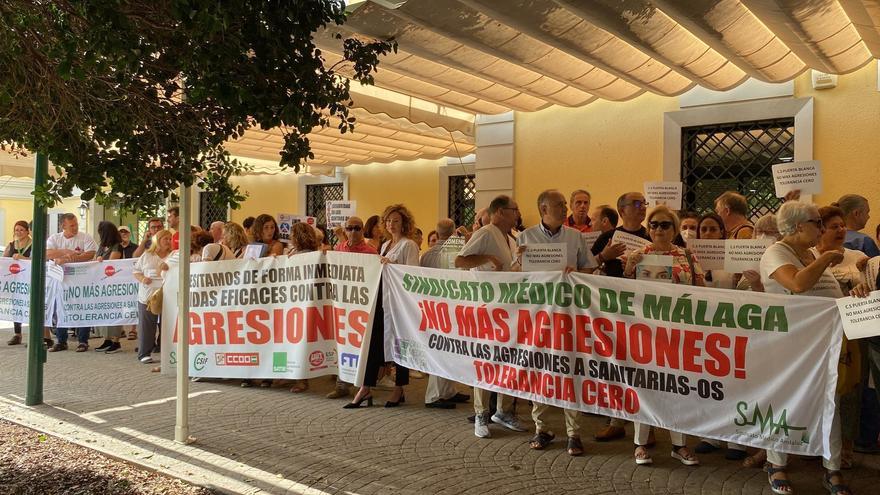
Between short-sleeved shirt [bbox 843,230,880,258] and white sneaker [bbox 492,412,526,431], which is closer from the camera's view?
short-sleeved shirt [bbox 843,230,880,258]

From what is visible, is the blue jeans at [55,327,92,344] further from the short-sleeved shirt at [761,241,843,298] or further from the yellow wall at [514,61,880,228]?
the short-sleeved shirt at [761,241,843,298]

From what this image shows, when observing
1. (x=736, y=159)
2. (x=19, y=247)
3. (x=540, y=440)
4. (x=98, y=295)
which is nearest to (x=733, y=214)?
(x=540, y=440)

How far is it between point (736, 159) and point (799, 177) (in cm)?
366

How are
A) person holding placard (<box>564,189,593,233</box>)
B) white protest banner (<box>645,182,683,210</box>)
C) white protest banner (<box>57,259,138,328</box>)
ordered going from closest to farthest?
1. white protest banner (<box>645,182,683,210</box>)
2. person holding placard (<box>564,189,593,233</box>)
3. white protest banner (<box>57,259,138,328</box>)

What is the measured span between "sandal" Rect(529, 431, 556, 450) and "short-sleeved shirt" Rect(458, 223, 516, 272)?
1.40 m

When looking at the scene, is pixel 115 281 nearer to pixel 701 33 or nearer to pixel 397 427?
pixel 397 427

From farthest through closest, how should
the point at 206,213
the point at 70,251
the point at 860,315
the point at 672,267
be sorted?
the point at 206,213
the point at 70,251
the point at 672,267
the point at 860,315

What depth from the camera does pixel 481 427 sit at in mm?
5516

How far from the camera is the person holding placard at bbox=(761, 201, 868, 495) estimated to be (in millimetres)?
4070

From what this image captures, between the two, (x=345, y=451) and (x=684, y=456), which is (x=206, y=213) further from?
(x=684, y=456)

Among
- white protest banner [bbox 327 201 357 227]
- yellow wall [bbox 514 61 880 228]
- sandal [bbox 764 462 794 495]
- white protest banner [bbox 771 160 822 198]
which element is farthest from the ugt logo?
white protest banner [bbox 327 201 357 227]

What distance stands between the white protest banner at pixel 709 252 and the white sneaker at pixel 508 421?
206 cm

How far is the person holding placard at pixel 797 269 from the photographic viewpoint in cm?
407

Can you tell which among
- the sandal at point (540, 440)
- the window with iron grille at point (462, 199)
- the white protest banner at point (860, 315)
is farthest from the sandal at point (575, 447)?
the window with iron grille at point (462, 199)
